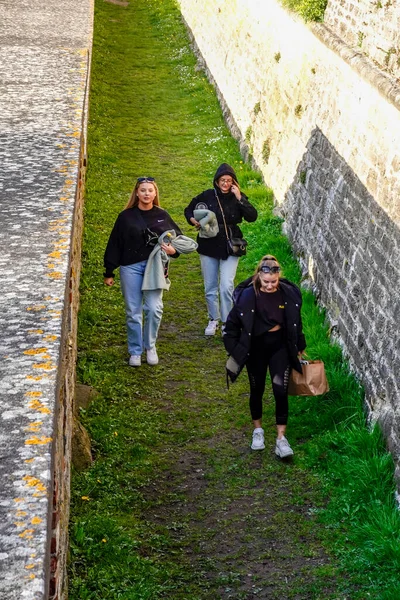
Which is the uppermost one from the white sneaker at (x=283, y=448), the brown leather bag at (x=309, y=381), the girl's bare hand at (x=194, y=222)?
the girl's bare hand at (x=194, y=222)

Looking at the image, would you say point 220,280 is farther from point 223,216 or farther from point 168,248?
point 168,248

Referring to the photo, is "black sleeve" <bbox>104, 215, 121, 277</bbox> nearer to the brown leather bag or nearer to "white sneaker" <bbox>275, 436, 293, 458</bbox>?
the brown leather bag

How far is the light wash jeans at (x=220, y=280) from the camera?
29.3 ft

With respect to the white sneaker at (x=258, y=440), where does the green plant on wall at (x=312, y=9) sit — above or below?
above

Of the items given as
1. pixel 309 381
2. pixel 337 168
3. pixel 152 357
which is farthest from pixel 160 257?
pixel 337 168

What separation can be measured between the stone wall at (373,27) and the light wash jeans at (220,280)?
7.84ft

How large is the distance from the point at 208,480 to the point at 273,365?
1.02 meters

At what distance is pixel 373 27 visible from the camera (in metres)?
8.64

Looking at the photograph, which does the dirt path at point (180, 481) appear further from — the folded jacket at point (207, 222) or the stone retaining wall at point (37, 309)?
the folded jacket at point (207, 222)

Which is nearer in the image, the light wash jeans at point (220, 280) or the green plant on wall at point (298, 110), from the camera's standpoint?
the light wash jeans at point (220, 280)

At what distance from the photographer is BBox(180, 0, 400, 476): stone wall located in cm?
728

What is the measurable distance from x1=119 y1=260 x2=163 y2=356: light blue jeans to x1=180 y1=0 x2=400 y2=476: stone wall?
1.78m

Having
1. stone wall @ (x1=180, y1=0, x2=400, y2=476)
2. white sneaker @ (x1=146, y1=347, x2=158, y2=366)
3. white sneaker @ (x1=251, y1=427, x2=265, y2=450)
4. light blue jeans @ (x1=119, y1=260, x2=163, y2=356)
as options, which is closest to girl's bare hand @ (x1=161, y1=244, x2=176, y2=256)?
light blue jeans @ (x1=119, y1=260, x2=163, y2=356)

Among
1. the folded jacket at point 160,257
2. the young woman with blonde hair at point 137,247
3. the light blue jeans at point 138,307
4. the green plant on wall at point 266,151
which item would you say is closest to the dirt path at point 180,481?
the light blue jeans at point 138,307
